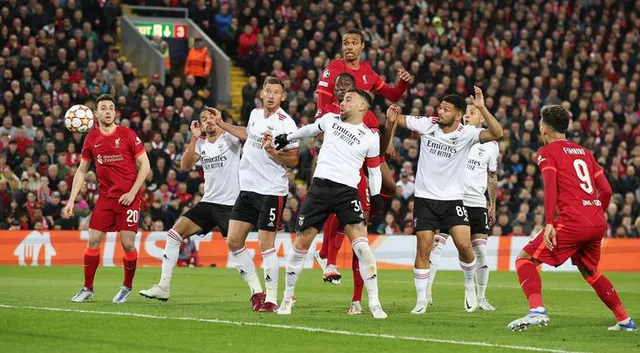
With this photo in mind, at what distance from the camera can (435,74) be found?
32562 mm

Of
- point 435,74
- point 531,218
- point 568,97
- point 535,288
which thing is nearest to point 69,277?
point 535,288

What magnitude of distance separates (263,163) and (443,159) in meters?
2.08

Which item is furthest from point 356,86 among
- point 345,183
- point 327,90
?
point 345,183

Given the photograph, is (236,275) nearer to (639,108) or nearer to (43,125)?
(43,125)

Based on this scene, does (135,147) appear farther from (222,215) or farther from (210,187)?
(222,215)

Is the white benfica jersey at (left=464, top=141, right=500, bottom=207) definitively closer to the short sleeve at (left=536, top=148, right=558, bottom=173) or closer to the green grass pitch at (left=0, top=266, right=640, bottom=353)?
the green grass pitch at (left=0, top=266, right=640, bottom=353)

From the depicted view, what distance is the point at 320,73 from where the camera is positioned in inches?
1204

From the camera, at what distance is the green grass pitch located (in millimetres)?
9767

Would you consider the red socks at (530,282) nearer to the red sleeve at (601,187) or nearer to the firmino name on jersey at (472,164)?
the red sleeve at (601,187)

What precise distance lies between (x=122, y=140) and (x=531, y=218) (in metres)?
16.7

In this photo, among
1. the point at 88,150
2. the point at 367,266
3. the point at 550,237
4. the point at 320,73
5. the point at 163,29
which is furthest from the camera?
the point at 163,29

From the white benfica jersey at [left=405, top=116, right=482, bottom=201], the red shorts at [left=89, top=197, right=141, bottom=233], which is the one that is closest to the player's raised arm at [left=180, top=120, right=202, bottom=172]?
the red shorts at [left=89, top=197, right=141, bottom=233]

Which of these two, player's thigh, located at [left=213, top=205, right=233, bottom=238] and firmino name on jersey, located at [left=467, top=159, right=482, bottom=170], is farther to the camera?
firmino name on jersey, located at [left=467, top=159, right=482, bottom=170]

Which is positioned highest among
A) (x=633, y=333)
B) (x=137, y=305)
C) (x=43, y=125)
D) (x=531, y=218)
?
(x=633, y=333)
